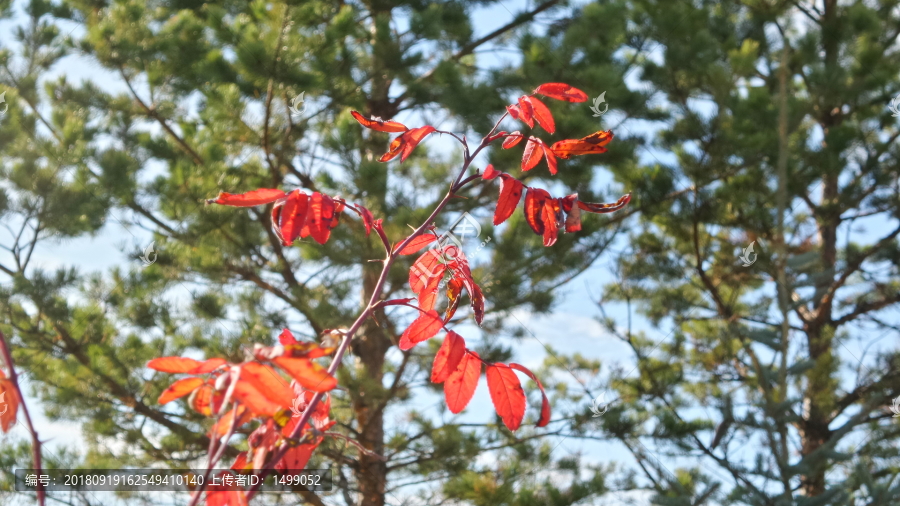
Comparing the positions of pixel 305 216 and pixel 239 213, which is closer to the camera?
pixel 305 216

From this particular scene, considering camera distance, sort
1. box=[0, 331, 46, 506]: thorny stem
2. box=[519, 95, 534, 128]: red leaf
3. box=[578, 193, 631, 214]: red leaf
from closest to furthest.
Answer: box=[0, 331, 46, 506]: thorny stem < box=[578, 193, 631, 214]: red leaf < box=[519, 95, 534, 128]: red leaf

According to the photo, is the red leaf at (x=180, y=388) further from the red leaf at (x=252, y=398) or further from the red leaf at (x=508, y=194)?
the red leaf at (x=508, y=194)

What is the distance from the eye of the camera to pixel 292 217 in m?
0.46

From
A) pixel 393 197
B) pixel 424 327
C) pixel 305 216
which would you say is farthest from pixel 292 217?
pixel 393 197

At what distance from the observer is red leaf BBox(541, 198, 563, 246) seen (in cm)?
46

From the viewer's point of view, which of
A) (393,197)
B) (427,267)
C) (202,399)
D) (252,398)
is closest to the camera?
(252,398)

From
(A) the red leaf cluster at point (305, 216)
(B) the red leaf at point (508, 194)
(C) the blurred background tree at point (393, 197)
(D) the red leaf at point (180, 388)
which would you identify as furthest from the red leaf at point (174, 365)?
(C) the blurred background tree at point (393, 197)

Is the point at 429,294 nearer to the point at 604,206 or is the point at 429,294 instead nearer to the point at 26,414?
the point at 604,206

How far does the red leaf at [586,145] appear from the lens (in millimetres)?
431

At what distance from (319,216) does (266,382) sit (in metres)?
0.17

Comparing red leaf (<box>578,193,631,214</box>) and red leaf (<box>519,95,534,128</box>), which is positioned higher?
red leaf (<box>519,95,534,128</box>)

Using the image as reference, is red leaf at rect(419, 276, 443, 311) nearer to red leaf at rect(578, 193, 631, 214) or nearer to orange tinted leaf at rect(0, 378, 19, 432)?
red leaf at rect(578, 193, 631, 214)

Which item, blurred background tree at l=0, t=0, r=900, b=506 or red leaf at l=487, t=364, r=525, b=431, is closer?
red leaf at l=487, t=364, r=525, b=431

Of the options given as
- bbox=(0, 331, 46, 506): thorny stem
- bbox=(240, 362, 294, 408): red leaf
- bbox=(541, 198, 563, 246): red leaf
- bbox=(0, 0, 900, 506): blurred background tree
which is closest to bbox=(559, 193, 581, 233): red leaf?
bbox=(541, 198, 563, 246): red leaf
